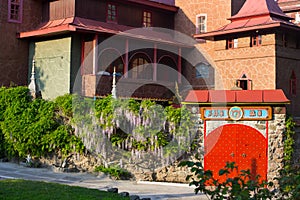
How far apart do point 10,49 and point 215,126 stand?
35.8 ft

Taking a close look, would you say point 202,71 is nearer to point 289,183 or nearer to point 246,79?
point 246,79

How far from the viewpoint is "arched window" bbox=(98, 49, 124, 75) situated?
20.3 m

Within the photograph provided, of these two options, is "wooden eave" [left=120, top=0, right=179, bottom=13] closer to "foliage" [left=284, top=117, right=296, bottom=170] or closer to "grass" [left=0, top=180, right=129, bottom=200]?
"foliage" [left=284, top=117, right=296, bottom=170]

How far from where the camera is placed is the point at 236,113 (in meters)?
14.6

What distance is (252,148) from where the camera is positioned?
47.6 ft

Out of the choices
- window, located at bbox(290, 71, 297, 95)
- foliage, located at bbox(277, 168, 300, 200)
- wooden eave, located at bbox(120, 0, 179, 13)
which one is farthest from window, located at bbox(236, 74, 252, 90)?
foliage, located at bbox(277, 168, 300, 200)

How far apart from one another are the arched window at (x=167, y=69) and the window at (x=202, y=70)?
115 cm

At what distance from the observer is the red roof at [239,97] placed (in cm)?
1419

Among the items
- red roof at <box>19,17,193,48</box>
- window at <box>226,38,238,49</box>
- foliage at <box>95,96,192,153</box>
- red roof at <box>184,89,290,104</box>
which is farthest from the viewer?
window at <box>226,38,238,49</box>

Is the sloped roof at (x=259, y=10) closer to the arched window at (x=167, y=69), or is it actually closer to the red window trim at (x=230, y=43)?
the red window trim at (x=230, y=43)

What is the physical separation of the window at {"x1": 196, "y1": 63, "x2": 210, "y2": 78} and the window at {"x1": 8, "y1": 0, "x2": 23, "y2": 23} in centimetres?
910

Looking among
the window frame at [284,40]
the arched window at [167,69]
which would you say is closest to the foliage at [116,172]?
the arched window at [167,69]

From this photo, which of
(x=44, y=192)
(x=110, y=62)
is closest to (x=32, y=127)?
(x=110, y=62)

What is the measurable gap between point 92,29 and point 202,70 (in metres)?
6.78
